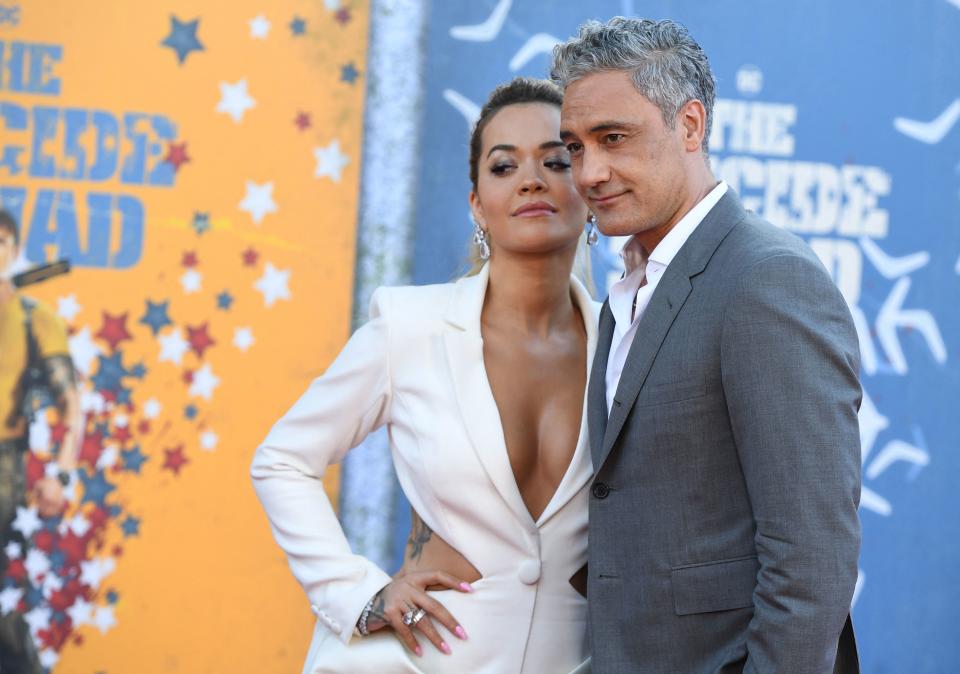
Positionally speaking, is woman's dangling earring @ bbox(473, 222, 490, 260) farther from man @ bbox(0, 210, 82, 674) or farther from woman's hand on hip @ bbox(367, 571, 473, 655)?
man @ bbox(0, 210, 82, 674)

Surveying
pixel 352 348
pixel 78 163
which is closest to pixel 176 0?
pixel 78 163

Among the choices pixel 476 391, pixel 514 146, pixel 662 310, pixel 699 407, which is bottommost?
pixel 476 391

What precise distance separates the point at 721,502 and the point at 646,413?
0.62 feet

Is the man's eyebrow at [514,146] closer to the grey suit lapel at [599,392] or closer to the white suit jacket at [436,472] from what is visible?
the white suit jacket at [436,472]

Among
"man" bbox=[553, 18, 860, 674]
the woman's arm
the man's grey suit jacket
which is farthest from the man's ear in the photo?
the woman's arm

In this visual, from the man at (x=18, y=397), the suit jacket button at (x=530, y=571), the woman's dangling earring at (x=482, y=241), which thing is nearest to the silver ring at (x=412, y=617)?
the suit jacket button at (x=530, y=571)

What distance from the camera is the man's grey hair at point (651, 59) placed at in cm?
206

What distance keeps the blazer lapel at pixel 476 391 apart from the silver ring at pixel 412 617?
29cm

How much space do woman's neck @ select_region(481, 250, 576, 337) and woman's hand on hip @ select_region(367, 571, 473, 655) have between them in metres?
0.58

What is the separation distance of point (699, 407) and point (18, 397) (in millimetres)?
2486

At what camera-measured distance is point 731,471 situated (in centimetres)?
187

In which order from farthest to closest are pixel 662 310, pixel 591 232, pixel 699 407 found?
pixel 591 232, pixel 662 310, pixel 699 407

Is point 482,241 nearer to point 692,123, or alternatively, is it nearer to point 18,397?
point 692,123

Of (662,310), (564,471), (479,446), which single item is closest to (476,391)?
(479,446)
